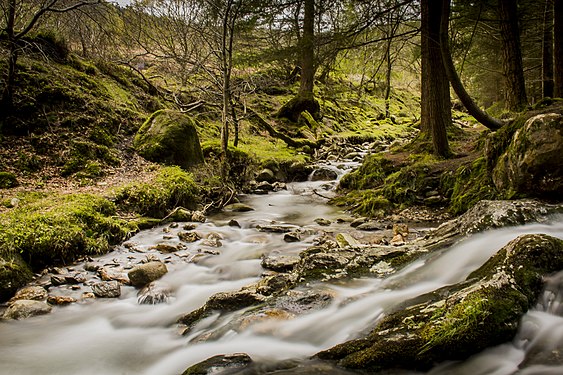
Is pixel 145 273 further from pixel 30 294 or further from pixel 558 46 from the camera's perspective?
pixel 558 46

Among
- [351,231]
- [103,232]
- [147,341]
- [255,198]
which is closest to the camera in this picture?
[147,341]

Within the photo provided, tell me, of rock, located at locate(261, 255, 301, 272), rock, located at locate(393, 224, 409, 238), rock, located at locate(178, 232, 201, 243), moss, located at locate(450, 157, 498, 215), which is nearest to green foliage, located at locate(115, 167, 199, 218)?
rock, located at locate(178, 232, 201, 243)

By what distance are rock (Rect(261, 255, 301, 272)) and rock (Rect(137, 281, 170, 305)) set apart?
1328mm

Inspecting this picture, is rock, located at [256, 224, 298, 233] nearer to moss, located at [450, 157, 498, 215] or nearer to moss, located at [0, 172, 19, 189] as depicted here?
moss, located at [450, 157, 498, 215]

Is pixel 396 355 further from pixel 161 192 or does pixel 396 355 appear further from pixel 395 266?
pixel 161 192

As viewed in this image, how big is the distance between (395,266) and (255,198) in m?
6.68

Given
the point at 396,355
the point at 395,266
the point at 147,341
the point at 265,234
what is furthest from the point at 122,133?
the point at 396,355

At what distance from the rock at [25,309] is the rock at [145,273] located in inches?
37.6

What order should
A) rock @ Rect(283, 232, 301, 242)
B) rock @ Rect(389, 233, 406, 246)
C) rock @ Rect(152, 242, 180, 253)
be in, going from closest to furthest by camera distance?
rock @ Rect(389, 233, 406, 246) < rock @ Rect(152, 242, 180, 253) < rock @ Rect(283, 232, 301, 242)

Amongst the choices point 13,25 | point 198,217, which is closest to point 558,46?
point 198,217

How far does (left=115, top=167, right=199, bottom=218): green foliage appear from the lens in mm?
7270

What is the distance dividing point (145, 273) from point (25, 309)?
1313mm

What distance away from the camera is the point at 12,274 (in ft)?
14.3

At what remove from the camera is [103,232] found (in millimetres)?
5984
